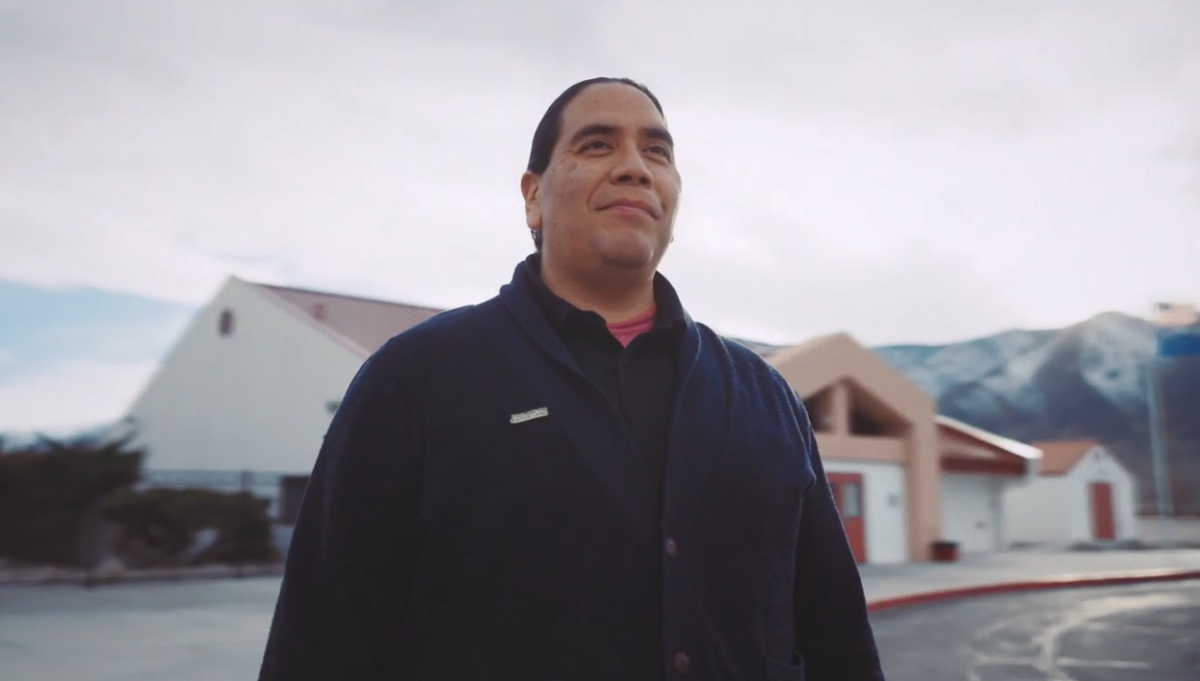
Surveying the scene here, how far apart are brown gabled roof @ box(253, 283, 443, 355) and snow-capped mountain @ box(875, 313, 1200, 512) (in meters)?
68.4

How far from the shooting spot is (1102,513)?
39.3 metres

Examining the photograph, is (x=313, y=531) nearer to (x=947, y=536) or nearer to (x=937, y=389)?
(x=947, y=536)

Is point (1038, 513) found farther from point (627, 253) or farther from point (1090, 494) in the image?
point (627, 253)

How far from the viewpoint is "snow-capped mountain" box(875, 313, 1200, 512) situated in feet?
320

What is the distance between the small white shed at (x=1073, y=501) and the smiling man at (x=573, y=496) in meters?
40.1

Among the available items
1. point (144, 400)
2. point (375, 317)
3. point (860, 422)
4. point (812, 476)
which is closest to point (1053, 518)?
point (860, 422)

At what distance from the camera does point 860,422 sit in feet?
90.8

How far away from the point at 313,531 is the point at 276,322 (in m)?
26.2

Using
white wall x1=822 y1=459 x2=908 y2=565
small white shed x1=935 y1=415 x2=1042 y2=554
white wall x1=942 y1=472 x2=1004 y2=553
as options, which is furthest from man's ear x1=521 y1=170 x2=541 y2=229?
white wall x1=942 y1=472 x2=1004 y2=553

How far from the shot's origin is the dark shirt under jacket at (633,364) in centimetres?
186

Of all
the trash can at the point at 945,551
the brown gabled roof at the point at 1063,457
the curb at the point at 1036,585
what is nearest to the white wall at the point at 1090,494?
the brown gabled roof at the point at 1063,457

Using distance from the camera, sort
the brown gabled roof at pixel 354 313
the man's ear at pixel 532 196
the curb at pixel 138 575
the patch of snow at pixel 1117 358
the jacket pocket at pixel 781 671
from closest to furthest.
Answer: the jacket pocket at pixel 781 671
the man's ear at pixel 532 196
the curb at pixel 138 575
the brown gabled roof at pixel 354 313
the patch of snow at pixel 1117 358

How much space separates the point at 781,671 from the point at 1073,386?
11993 cm

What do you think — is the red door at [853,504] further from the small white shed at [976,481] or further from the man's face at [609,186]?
the man's face at [609,186]
